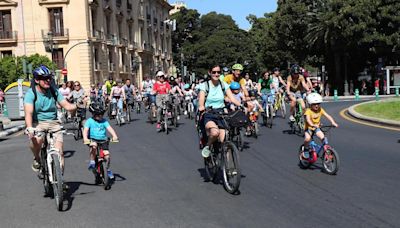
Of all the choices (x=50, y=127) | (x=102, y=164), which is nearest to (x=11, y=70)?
(x=102, y=164)

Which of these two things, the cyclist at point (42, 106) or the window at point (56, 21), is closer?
the cyclist at point (42, 106)

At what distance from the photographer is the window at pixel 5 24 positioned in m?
48.5

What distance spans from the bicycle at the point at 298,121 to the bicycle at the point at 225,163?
5338 millimetres

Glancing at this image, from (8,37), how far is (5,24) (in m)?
1.49

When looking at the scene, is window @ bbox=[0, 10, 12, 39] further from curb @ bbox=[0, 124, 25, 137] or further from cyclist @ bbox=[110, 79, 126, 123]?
cyclist @ bbox=[110, 79, 126, 123]

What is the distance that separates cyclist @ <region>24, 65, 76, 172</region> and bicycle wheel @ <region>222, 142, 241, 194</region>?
2.12 metres

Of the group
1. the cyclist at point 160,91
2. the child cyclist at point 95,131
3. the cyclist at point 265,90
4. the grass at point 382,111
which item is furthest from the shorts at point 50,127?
the grass at point 382,111

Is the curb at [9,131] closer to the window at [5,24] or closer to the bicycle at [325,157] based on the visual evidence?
the bicycle at [325,157]

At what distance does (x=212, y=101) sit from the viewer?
7742 mm

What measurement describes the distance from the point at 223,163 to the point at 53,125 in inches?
91.9

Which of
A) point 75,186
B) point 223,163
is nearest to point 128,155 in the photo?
point 75,186

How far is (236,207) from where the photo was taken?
6082 millimetres

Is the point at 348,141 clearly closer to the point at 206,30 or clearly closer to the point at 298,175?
the point at 298,175

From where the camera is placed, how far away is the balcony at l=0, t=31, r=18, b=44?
4816 cm
